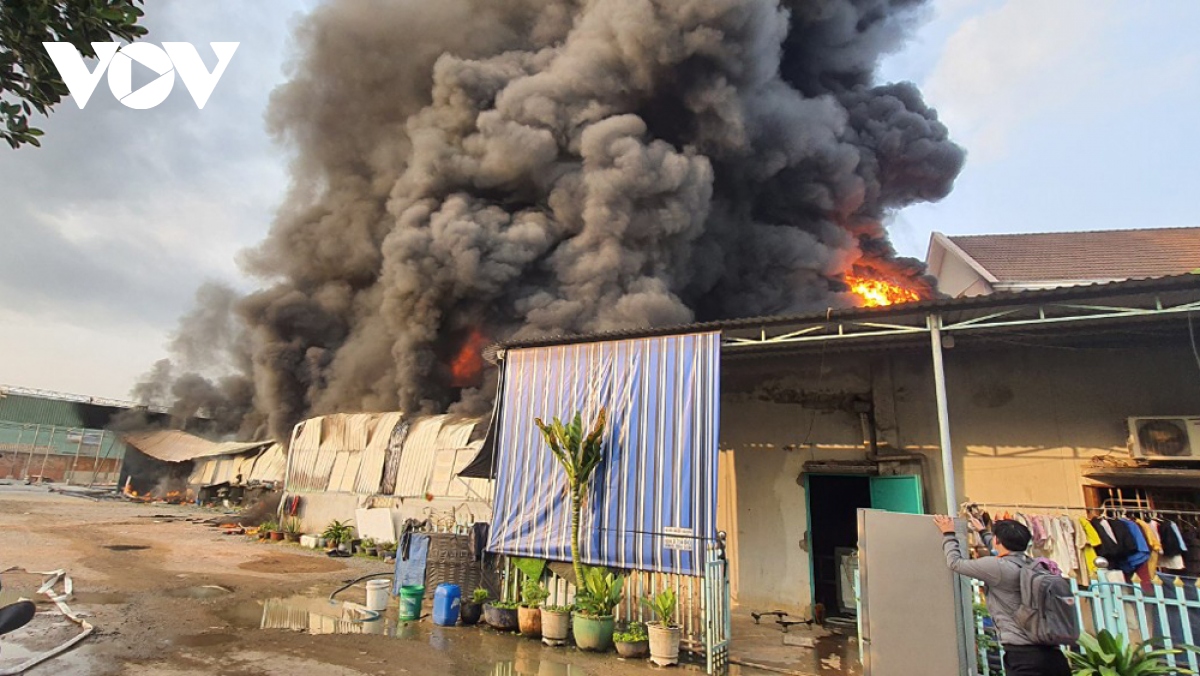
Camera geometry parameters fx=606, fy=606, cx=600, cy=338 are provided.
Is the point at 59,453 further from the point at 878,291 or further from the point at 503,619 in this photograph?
the point at 878,291

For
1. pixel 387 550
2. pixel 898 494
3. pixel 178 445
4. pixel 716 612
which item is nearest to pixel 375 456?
pixel 387 550

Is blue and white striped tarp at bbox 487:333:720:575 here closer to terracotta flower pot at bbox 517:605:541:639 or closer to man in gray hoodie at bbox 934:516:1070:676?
terracotta flower pot at bbox 517:605:541:639

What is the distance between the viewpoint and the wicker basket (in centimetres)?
844

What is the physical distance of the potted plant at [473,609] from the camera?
7684 mm

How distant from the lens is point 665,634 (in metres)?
6.16

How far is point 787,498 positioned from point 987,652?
384 centimetres

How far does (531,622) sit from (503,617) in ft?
1.50

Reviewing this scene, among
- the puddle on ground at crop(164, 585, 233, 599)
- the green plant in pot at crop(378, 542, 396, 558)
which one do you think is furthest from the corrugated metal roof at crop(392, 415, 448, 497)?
the puddle on ground at crop(164, 585, 233, 599)

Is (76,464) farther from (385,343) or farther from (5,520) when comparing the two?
(385,343)

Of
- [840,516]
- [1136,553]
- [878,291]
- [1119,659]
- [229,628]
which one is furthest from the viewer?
[878,291]

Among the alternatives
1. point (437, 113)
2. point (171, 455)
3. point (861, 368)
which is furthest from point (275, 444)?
point (861, 368)

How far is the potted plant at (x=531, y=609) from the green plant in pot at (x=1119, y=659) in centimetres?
512

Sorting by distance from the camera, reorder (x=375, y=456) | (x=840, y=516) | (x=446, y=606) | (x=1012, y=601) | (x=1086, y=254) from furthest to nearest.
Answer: (x=375, y=456)
(x=1086, y=254)
(x=840, y=516)
(x=446, y=606)
(x=1012, y=601)

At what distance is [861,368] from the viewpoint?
9148mm
